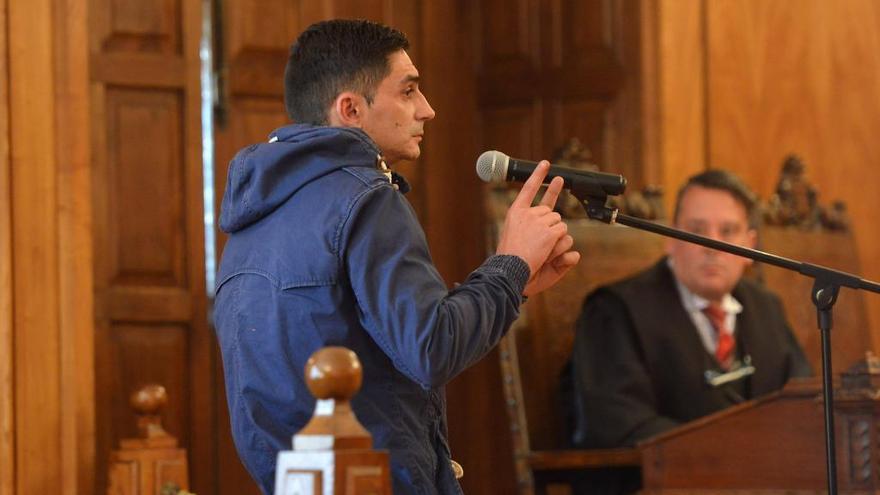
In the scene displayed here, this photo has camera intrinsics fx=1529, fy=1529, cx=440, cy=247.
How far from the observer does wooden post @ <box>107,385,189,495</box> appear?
11.5 feet

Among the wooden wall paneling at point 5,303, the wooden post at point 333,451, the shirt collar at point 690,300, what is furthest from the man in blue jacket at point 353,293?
the shirt collar at point 690,300

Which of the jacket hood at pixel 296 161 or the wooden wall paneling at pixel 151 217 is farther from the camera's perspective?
the wooden wall paneling at pixel 151 217

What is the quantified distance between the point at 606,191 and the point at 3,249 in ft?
5.73

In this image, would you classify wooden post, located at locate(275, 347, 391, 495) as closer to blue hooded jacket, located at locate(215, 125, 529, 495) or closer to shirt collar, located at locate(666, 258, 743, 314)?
blue hooded jacket, located at locate(215, 125, 529, 495)

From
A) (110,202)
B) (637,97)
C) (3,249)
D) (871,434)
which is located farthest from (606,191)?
(637,97)

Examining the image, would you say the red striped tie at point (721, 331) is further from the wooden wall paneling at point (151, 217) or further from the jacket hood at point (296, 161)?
the jacket hood at point (296, 161)

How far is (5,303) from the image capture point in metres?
3.57

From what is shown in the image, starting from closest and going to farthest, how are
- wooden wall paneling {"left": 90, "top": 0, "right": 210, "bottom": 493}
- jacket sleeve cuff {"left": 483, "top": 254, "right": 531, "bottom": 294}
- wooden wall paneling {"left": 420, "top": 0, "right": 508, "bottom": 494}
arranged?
jacket sleeve cuff {"left": 483, "top": 254, "right": 531, "bottom": 294} < wooden wall paneling {"left": 90, "top": 0, "right": 210, "bottom": 493} < wooden wall paneling {"left": 420, "top": 0, "right": 508, "bottom": 494}

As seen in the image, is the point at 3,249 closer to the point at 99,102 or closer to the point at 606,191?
the point at 99,102

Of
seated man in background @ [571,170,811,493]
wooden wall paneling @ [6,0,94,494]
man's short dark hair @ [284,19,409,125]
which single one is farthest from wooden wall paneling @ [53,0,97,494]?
man's short dark hair @ [284,19,409,125]

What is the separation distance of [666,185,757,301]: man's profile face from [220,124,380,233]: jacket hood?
2.07 metres

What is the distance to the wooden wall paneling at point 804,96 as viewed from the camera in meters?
5.18

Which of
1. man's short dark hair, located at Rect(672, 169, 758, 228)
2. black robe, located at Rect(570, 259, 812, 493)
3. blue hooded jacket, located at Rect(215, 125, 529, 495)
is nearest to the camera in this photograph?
blue hooded jacket, located at Rect(215, 125, 529, 495)

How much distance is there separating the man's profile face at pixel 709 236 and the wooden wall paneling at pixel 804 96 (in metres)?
0.78
